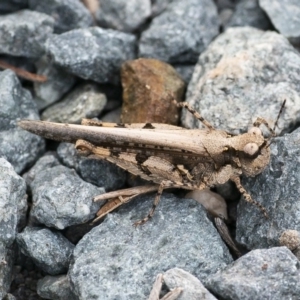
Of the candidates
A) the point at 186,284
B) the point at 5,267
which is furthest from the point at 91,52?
the point at 186,284

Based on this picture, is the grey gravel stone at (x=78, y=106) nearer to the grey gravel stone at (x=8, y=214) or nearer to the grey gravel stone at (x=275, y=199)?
the grey gravel stone at (x=8, y=214)

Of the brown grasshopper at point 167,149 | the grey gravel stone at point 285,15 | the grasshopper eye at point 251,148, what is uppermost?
the grey gravel stone at point 285,15

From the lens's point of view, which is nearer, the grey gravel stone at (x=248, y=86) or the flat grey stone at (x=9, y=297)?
the flat grey stone at (x=9, y=297)

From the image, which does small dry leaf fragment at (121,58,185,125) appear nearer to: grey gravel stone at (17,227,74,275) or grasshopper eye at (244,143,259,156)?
grasshopper eye at (244,143,259,156)

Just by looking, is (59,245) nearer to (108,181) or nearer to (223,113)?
(108,181)

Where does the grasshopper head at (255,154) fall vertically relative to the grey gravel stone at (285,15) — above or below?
below

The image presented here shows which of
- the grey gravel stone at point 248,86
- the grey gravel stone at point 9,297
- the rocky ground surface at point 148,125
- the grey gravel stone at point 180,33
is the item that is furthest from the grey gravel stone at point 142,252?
the grey gravel stone at point 180,33
